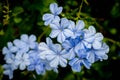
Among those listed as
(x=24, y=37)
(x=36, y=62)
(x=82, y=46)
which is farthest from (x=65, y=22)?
(x=24, y=37)

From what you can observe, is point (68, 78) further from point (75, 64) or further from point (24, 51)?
point (75, 64)

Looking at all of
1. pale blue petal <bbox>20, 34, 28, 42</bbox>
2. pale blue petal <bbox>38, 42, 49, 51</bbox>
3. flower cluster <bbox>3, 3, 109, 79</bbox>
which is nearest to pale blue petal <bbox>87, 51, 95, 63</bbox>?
flower cluster <bbox>3, 3, 109, 79</bbox>

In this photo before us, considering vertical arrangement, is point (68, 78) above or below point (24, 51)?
below

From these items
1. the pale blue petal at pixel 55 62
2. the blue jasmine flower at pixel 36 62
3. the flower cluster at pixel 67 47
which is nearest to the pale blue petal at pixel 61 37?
the flower cluster at pixel 67 47

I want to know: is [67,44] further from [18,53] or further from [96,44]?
[18,53]

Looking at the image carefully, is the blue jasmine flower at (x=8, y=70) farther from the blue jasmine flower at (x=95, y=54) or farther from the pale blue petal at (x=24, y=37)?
the blue jasmine flower at (x=95, y=54)

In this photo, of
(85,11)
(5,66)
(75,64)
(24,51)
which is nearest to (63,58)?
(75,64)
